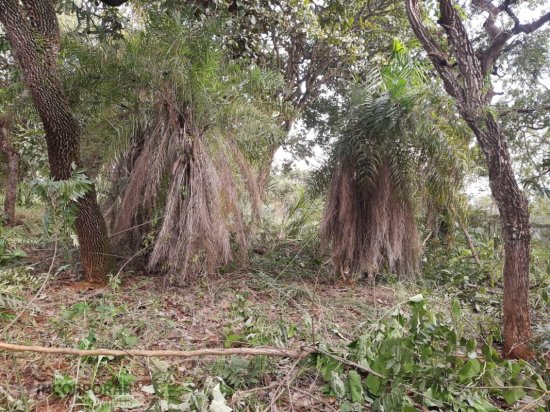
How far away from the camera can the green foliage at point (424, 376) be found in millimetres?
1777

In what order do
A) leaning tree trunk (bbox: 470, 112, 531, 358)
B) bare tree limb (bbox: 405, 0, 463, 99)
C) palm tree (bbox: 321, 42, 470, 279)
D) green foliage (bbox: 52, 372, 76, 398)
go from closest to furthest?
1. green foliage (bbox: 52, 372, 76, 398)
2. leaning tree trunk (bbox: 470, 112, 531, 358)
3. bare tree limb (bbox: 405, 0, 463, 99)
4. palm tree (bbox: 321, 42, 470, 279)

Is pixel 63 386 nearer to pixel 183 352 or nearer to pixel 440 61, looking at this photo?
pixel 183 352

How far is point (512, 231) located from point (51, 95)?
11.6ft

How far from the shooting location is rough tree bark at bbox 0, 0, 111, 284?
2.88m

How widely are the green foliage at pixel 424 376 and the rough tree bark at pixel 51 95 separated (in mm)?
2300

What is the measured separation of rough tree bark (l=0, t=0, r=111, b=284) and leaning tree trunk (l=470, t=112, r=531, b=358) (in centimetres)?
309

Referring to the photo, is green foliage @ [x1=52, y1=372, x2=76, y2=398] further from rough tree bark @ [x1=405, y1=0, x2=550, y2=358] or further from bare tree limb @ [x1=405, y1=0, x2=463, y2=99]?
bare tree limb @ [x1=405, y1=0, x2=463, y2=99]

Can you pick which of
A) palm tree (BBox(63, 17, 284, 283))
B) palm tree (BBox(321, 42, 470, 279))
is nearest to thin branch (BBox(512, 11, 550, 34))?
palm tree (BBox(321, 42, 470, 279))

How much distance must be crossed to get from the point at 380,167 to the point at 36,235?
4.54 metres

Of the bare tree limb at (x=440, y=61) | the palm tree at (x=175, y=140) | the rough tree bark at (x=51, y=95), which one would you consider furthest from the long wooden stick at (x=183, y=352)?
the bare tree limb at (x=440, y=61)

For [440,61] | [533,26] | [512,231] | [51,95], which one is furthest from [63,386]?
[533,26]

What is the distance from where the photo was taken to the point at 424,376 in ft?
6.12

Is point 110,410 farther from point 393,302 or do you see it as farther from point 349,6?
point 349,6

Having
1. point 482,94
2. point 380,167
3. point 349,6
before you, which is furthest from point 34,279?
point 349,6
